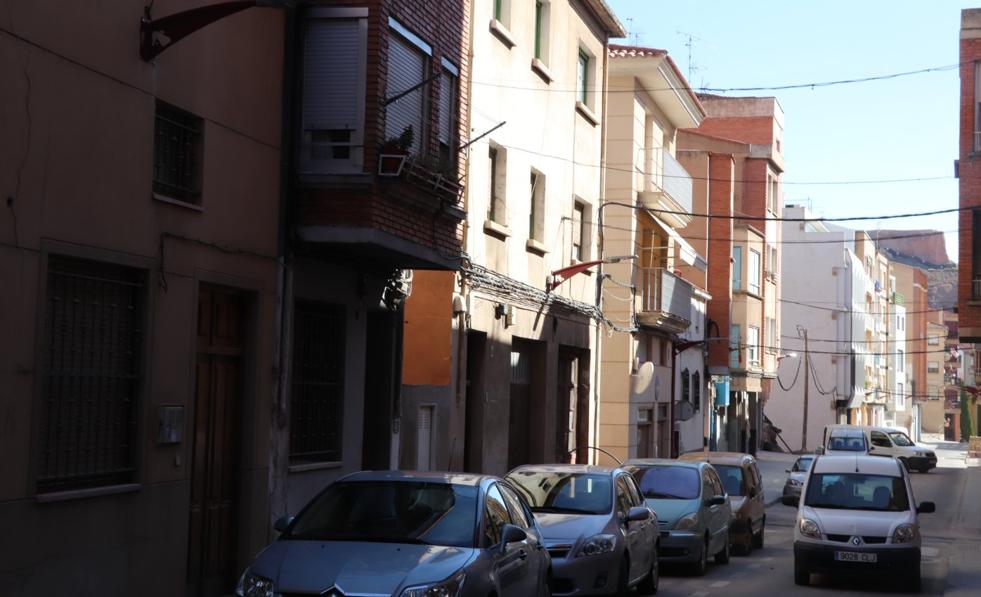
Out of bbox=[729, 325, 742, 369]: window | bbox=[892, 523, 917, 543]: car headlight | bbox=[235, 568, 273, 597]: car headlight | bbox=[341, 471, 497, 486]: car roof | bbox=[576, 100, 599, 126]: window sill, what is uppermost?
bbox=[576, 100, 599, 126]: window sill

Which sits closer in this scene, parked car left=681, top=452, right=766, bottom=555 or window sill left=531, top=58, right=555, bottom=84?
parked car left=681, top=452, right=766, bottom=555

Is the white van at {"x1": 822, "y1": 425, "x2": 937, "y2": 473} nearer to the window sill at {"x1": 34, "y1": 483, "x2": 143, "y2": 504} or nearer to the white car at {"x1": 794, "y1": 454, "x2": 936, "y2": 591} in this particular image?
the white car at {"x1": 794, "y1": 454, "x2": 936, "y2": 591}

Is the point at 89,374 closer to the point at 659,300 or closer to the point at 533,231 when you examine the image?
the point at 533,231

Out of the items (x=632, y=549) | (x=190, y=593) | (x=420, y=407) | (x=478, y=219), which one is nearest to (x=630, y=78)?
(x=478, y=219)

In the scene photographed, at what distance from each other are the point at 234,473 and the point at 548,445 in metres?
12.0

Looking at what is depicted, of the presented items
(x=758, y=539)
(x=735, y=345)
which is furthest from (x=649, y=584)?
(x=735, y=345)

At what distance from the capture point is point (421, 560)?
934cm

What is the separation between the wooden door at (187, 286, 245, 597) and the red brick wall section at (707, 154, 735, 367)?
35.2 meters

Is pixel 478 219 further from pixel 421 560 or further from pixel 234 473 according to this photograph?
pixel 421 560

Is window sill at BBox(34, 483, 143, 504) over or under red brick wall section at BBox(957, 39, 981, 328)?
under

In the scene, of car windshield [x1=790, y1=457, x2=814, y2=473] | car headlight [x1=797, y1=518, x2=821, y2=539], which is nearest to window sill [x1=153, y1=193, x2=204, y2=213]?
car headlight [x1=797, y1=518, x2=821, y2=539]

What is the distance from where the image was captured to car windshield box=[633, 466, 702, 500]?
61.0 feet

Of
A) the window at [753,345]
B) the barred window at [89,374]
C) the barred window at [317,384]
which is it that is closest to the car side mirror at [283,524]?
the barred window at [89,374]

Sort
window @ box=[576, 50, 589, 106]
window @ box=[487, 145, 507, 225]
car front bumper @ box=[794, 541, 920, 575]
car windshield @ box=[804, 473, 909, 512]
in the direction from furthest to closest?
window @ box=[576, 50, 589, 106]
window @ box=[487, 145, 507, 225]
car windshield @ box=[804, 473, 909, 512]
car front bumper @ box=[794, 541, 920, 575]
